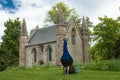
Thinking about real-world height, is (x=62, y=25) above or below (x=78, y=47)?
above

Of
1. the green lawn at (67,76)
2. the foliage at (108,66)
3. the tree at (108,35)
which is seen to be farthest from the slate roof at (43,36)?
the green lawn at (67,76)

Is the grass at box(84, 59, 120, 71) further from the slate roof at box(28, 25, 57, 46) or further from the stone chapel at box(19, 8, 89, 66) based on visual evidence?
the slate roof at box(28, 25, 57, 46)

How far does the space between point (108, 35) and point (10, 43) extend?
2457 centimetres

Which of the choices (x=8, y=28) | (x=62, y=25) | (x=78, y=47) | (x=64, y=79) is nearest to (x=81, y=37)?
(x=78, y=47)

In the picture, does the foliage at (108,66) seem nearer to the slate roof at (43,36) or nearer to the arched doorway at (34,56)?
the slate roof at (43,36)

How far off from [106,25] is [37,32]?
610 inches

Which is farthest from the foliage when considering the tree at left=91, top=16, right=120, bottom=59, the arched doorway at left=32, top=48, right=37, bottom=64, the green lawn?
the arched doorway at left=32, top=48, right=37, bottom=64

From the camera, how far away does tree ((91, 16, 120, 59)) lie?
5575 centimetres

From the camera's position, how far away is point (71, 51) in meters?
54.0

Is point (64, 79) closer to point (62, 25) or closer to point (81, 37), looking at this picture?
point (62, 25)

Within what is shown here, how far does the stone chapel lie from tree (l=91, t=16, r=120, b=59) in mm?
2971

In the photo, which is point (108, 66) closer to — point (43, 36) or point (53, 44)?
point (53, 44)

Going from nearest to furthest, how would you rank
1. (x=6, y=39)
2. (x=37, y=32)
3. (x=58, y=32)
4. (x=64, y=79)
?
(x=64, y=79), (x=58, y=32), (x=37, y=32), (x=6, y=39)

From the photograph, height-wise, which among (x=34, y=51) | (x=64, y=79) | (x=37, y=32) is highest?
(x=37, y=32)
